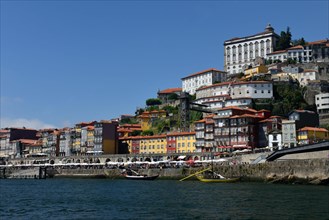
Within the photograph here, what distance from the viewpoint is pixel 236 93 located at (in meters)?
103

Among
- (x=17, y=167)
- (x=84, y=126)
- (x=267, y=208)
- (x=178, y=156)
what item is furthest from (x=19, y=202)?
(x=84, y=126)

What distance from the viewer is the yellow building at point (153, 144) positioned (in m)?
96.6

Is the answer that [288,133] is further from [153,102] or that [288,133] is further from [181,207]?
[153,102]

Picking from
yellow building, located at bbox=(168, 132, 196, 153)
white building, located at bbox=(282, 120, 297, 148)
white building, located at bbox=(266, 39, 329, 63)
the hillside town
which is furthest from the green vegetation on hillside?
white building, located at bbox=(266, 39, 329, 63)

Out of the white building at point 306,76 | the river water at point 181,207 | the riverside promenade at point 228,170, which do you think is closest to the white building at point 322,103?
the white building at point 306,76

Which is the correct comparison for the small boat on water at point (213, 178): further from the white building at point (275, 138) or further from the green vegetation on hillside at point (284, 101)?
the green vegetation on hillside at point (284, 101)

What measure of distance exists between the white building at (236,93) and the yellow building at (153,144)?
53.9 ft

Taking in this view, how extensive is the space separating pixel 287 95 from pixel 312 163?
46319 mm

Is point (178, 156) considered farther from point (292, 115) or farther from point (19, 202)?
point (19, 202)

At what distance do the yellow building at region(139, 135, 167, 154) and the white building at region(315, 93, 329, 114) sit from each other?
111 ft

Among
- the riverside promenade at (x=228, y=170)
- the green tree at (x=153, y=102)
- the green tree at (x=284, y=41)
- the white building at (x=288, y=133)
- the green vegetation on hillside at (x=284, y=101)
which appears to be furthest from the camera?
the green tree at (x=153, y=102)

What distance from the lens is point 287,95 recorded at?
97.1 metres

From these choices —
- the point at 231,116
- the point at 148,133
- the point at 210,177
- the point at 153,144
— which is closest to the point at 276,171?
the point at 210,177

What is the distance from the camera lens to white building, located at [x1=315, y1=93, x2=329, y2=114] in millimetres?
90938
